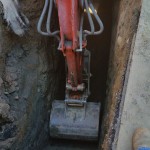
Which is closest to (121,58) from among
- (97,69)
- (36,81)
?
(36,81)

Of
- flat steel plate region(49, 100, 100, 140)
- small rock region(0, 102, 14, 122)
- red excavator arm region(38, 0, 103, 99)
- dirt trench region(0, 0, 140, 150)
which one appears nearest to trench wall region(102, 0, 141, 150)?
dirt trench region(0, 0, 140, 150)

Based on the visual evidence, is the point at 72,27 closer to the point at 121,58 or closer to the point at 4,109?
the point at 121,58

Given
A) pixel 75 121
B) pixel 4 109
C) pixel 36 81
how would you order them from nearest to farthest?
pixel 4 109, pixel 36 81, pixel 75 121

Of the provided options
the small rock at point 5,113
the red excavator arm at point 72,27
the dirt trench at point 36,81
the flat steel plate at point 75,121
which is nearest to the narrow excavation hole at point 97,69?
the dirt trench at point 36,81

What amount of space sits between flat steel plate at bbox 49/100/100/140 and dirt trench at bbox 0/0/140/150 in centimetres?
14

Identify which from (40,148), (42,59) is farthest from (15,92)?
(40,148)

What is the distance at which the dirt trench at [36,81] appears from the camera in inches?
154

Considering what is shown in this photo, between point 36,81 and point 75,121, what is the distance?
31.4 inches

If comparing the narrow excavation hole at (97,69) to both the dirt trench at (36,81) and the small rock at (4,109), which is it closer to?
the dirt trench at (36,81)

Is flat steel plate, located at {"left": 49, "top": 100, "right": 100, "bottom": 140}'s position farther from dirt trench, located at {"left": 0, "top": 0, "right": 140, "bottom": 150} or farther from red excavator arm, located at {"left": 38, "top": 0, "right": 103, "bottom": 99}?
red excavator arm, located at {"left": 38, "top": 0, "right": 103, "bottom": 99}

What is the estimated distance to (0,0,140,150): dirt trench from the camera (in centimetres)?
391

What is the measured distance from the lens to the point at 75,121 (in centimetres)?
489

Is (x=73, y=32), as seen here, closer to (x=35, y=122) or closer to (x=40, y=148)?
(x=35, y=122)

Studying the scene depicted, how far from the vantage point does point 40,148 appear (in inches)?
193
